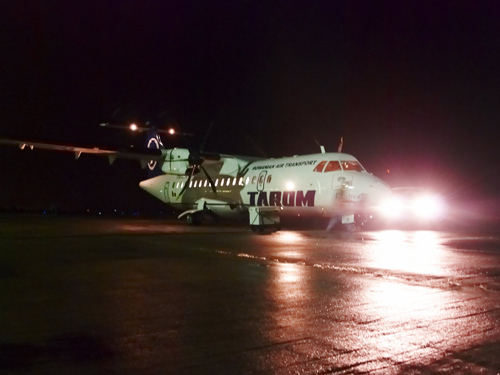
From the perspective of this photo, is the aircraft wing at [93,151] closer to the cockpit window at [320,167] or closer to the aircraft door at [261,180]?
the aircraft door at [261,180]

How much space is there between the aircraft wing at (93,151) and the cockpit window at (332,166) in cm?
1138

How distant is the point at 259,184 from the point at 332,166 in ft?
14.3

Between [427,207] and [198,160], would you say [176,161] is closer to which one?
[198,160]

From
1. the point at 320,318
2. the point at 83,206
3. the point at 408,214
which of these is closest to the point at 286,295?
the point at 320,318

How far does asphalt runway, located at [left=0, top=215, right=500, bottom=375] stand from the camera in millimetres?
4613

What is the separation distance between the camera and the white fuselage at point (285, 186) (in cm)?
2091

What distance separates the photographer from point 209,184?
28.5 metres

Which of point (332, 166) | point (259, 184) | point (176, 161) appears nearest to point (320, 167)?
point (332, 166)

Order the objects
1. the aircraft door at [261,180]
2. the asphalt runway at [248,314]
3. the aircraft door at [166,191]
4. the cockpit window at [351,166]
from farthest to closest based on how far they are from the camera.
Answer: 1. the aircraft door at [166,191]
2. the aircraft door at [261,180]
3. the cockpit window at [351,166]
4. the asphalt runway at [248,314]

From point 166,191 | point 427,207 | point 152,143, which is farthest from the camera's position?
point 152,143

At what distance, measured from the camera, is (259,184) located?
24.9 meters

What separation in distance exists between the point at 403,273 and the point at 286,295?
3228 millimetres

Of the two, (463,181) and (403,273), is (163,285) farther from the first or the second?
(463,181)

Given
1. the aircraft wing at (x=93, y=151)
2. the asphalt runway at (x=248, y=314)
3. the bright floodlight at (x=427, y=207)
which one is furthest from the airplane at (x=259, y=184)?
the asphalt runway at (x=248, y=314)
